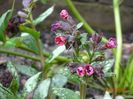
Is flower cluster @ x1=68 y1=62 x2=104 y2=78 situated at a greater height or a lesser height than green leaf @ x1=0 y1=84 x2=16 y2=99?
greater

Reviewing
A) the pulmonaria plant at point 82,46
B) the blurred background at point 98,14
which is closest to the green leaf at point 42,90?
the pulmonaria plant at point 82,46

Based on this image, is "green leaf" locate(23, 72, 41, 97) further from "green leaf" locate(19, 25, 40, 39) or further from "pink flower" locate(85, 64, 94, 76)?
"pink flower" locate(85, 64, 94, 76)

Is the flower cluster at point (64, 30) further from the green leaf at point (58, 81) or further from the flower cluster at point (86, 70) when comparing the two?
the green leaf at point (58, 81)

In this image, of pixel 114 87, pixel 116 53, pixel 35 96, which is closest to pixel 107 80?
pixel 114 87

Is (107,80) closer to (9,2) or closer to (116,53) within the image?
(116,53)

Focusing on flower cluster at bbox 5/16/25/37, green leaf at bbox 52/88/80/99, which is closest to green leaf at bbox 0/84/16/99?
green leaf at bbox 52/88/80/99
